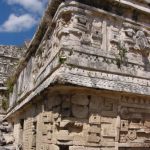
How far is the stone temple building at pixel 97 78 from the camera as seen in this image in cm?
592

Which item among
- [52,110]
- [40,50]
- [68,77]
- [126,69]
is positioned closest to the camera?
[68,77]

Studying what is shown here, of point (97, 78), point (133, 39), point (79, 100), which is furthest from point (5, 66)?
point (79, 100)

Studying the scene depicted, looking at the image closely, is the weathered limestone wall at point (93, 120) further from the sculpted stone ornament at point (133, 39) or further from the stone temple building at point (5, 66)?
the stone temple building at point (5, 66)

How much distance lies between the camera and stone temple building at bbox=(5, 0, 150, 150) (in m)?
5.92

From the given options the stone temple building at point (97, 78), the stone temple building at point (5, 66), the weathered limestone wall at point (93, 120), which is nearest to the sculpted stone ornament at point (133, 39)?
the stone temple building at point (97, 78)

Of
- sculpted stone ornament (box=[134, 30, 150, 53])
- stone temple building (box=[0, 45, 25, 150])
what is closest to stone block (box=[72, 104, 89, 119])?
sculpted stone ornament (box=[134, 30, 150, 53])

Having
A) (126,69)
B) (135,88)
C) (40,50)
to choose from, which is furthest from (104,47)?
(40,50)

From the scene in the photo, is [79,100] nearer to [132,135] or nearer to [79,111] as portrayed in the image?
[79,111]

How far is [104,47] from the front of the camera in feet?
21.9

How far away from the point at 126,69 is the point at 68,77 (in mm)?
1608

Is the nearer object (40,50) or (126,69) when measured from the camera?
(126,69)

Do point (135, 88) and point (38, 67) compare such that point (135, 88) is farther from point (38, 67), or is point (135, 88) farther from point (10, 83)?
point (10, 83)

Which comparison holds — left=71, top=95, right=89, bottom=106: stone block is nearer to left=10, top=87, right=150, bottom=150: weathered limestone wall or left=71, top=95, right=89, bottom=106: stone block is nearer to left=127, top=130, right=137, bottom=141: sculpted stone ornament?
left=10, top=87, right=150, bottom=150: weathered limestone wall

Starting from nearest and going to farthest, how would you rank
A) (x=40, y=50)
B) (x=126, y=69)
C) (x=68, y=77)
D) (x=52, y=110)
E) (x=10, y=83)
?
1. (x=68, y=77)
2. (x=52, y=110)
3. (x=126, y=69)
4. (x=40, y=50)
5. (x=10, y=83)
